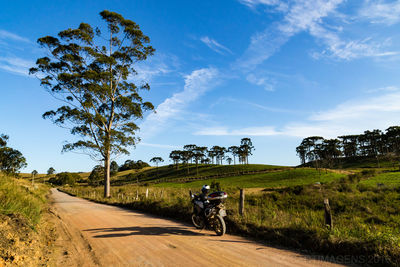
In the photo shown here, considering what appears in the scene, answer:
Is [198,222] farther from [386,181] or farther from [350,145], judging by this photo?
[350,145]

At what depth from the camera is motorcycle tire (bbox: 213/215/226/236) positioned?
7.08 m

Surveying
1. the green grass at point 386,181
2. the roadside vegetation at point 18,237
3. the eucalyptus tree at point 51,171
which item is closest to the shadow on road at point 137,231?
the roadside vegetation at point 18,237

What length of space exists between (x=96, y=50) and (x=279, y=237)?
92.4 feet

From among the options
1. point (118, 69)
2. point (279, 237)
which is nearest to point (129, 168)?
point (118, 69)

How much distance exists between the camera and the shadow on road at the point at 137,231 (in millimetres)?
7264

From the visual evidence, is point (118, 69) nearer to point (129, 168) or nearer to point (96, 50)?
point (96, 50)

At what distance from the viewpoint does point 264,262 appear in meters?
4.71

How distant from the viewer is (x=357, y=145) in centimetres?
11162

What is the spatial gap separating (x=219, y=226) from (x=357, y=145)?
433ft

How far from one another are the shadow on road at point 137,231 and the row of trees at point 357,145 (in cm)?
9372

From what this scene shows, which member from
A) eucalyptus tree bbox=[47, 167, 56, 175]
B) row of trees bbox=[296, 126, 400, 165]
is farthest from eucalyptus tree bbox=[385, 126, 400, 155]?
eucalyptus tree bbox=[47, 167, 56, 175]

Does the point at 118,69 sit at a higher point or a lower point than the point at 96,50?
lower

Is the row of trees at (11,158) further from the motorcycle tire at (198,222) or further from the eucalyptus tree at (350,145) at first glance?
the eucalyptus tree at (350,145)

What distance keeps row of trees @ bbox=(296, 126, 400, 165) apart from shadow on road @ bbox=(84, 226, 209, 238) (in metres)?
93.7
